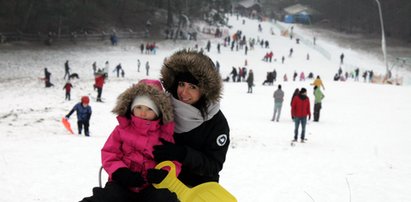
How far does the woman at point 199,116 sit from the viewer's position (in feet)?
10.9

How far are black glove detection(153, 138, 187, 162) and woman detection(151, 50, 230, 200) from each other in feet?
0.34

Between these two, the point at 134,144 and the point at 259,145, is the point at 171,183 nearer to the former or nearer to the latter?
the point at 134,144

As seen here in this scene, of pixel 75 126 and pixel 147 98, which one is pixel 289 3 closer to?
pixel 75 126

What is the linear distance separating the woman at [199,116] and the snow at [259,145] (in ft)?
12.9

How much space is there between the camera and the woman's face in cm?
338

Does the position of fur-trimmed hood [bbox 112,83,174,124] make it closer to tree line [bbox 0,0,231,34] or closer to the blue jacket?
the blue jacket

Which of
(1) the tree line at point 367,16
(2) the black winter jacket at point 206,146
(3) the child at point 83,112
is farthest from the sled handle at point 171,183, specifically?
(1) the tree line at point 367,16

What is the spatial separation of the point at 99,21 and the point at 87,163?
4592 cm

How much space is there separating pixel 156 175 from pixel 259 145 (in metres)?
9.77

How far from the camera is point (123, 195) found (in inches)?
122

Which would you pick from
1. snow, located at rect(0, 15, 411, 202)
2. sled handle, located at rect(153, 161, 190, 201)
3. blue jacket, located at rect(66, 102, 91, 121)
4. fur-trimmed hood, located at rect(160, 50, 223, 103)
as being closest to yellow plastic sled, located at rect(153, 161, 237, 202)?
sled handle, located at rect(153, 161, 190, 201)

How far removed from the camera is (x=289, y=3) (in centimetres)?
11919

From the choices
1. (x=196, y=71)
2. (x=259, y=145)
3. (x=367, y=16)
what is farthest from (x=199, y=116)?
(x=367, y=16)

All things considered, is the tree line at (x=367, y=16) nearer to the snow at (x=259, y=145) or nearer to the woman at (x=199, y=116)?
the snow at (x=259, y=145)
